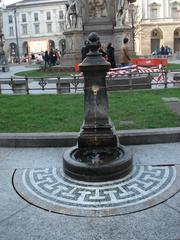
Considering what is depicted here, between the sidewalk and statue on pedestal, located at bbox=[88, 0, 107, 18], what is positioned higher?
statue on pedestal, located at bbox=[88, 0, 107, 18]

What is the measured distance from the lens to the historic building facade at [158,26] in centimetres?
7038

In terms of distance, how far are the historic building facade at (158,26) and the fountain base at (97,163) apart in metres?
65.7

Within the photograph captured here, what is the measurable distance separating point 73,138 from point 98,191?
7.18ft

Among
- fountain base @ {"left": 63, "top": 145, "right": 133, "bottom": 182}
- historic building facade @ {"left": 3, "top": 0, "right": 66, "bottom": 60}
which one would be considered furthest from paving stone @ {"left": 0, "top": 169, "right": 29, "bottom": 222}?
historic building facade @ {"left": 3, "top": 0, "right": 66, "bottom": 60}

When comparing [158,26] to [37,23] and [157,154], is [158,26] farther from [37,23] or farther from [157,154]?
[157,154]

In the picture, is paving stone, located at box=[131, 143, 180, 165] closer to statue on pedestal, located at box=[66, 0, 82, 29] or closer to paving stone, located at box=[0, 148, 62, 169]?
paving stone, located at box=[0, 148, 62, 169]

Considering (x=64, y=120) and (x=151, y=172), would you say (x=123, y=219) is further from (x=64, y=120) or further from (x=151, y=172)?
(x=64, y=120)

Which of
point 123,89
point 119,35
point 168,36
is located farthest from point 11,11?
point 123,89

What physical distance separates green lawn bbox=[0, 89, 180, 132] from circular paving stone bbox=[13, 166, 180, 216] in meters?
2.38

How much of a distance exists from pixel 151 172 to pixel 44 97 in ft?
26.6

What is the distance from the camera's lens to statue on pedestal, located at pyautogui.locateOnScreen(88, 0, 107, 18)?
24.1 metres

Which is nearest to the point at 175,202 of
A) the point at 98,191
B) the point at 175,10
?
the point at 98,191

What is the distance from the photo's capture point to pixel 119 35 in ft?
79.3

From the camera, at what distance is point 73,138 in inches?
267
